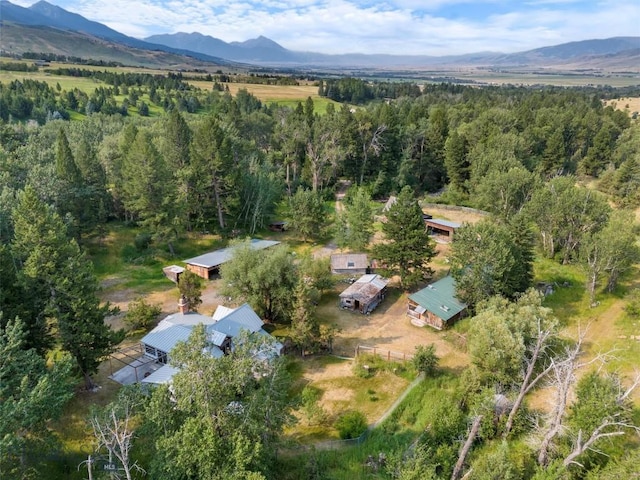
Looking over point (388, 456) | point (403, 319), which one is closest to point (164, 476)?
point (388, 456)

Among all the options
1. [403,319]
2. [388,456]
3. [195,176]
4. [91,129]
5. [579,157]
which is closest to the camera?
[388,456]

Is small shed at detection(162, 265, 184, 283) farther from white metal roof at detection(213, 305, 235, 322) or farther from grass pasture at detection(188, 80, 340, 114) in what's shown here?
grass pasture at detection(188, 80, 340, 114)

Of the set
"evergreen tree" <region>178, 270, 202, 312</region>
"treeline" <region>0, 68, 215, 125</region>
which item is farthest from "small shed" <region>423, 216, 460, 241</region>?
"treeline" <region>0, 68, 215, 125</region>

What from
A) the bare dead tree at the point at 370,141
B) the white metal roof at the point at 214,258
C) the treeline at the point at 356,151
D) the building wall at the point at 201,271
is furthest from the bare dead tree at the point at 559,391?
the bare dead tree at the point at 370,141

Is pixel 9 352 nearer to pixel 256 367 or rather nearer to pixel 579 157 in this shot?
pixel 256 367

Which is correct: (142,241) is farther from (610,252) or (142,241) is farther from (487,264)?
(610,252)

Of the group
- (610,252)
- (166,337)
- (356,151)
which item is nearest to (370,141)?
(356,151)
